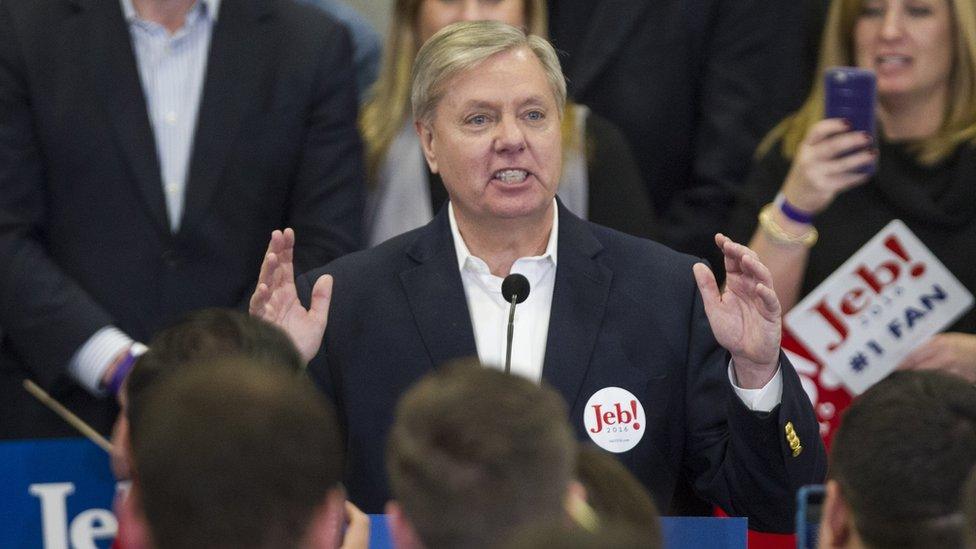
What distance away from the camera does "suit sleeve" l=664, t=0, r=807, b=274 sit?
5062 mm

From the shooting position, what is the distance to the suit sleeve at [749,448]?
3.37 metres

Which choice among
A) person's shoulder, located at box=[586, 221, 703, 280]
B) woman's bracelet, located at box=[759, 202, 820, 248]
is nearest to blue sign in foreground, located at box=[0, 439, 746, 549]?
person's shoulder, located at box=[586, 221, 703, 280]

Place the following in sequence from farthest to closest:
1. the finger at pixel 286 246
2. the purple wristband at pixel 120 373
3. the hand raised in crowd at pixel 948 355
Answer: the hand raised in crowd at pixel 948 355
the purple wristband at pixel 120 373
the finger at pixel 286 246

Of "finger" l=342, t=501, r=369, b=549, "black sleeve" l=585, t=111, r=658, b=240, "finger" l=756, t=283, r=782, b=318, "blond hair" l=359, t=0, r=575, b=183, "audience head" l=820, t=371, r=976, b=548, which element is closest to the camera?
"audience head" l=820, t=371, r=976, b=548

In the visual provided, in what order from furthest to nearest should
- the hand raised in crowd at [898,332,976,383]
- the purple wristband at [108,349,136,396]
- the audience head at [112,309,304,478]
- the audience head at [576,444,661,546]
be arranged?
the hand raised in crowd at [898,332,976,383] < the purple wristband at [108,349,136,396] < the audience head at [112,309,304,478] < the audience head at [576,444,661,546]

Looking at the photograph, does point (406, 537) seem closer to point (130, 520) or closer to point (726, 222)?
point (130, 520)

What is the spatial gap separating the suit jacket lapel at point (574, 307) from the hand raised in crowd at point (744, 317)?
1.12 feet

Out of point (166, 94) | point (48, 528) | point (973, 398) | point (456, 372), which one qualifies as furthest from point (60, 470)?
point (973, 398)

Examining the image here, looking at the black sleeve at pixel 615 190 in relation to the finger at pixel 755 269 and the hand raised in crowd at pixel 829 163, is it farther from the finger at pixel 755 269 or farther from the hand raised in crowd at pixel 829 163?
the finger at pixel 755 269

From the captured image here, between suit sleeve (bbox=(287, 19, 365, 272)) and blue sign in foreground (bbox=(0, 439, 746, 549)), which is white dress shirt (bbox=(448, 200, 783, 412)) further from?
blue sign in foreground (bbox=(0, 439, 746, 549))

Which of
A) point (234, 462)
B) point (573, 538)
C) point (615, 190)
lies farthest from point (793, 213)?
point (573, 538)

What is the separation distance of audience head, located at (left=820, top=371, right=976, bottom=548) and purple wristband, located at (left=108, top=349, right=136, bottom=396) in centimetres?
229

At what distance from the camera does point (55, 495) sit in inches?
148

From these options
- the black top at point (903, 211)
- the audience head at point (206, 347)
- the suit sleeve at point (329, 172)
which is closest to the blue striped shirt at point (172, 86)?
the suit sleeve at point (329, 172)
